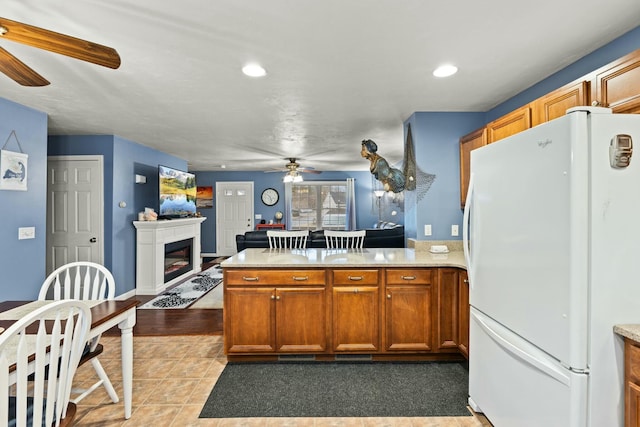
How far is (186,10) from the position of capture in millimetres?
1574

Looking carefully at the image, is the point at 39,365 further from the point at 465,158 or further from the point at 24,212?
the point at 465,158

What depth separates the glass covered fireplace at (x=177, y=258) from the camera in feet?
17.4

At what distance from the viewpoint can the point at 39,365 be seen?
3.83ft

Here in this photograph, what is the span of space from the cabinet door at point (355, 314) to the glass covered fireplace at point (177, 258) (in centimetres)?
374

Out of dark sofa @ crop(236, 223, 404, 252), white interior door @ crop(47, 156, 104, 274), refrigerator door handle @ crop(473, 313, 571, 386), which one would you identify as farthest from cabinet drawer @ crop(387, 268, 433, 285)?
white interior door @ crop(47, 156, 104, 274)

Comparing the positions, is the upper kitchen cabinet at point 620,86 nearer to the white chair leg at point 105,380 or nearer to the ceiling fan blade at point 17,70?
the ceiling fan blade at point 17,70

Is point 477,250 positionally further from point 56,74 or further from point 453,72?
point 56,74

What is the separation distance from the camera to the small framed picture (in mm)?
2896

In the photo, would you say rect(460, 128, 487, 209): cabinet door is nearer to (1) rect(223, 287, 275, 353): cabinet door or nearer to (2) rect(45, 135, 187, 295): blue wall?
(1) rect(223, 287, 275, 353): cabinet door

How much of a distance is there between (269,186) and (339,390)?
21.7 feet

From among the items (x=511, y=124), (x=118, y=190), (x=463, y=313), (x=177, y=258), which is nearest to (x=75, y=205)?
(x=118, y=190)

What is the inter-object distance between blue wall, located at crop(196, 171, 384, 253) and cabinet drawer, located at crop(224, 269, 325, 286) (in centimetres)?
581

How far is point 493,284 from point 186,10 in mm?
2156

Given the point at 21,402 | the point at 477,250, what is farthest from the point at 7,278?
the point at 477,250
